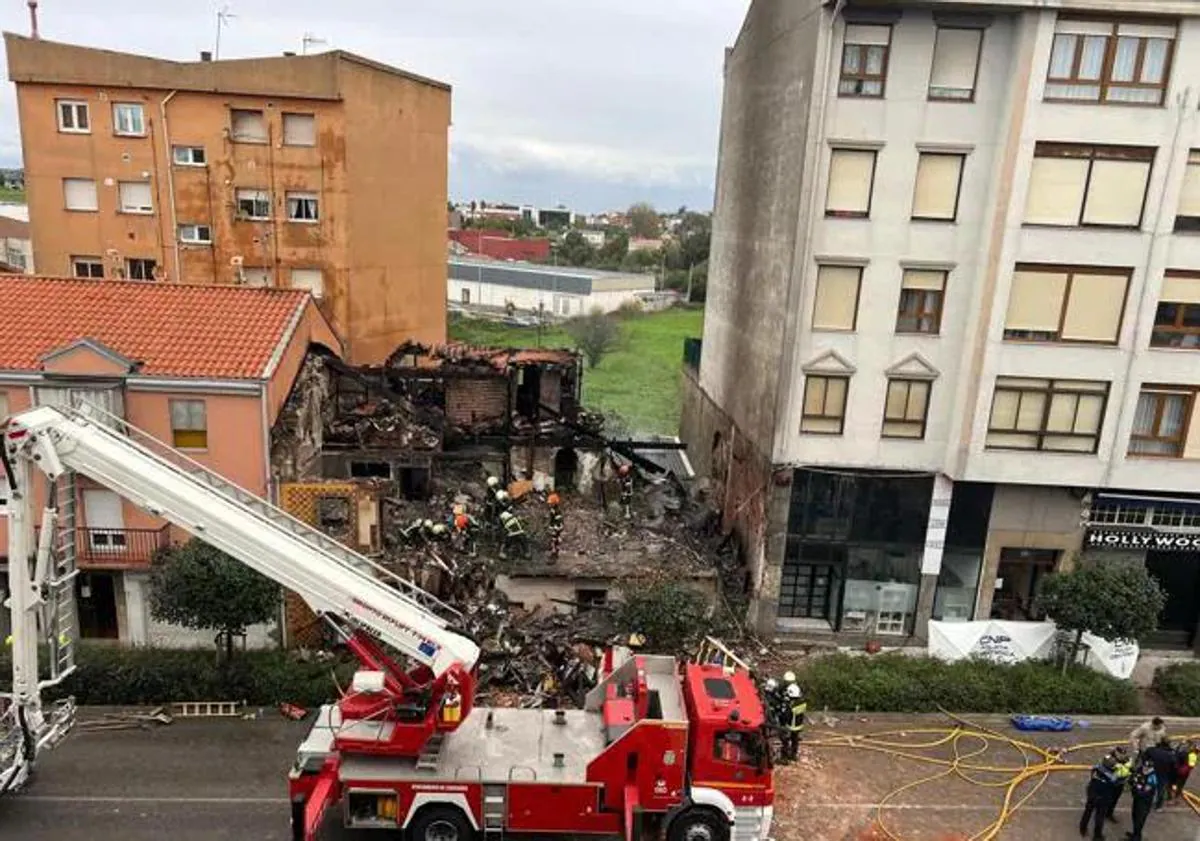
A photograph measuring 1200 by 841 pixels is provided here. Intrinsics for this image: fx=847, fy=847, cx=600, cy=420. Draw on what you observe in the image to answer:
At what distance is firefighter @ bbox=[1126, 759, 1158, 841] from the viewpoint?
48.1 feet

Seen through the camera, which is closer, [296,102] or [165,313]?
[165,313]

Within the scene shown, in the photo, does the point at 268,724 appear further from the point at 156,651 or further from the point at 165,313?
the point at 165,313

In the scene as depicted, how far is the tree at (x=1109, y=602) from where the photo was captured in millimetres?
19406

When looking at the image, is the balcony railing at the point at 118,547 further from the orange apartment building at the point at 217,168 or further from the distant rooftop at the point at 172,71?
the distant rooftop at the point at 172,71

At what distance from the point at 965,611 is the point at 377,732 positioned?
54.7ft

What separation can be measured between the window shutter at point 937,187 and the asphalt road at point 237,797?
1272 centimetres

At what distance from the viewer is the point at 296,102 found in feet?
100

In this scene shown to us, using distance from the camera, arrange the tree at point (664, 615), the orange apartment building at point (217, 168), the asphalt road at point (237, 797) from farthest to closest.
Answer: the orange apartment building at point (217, 168) → the tree at point (664, 615) → the asphalt road at point (237, 797)

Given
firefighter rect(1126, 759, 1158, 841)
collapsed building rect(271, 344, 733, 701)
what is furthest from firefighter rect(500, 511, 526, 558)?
firefighter rect(1126, 759, 1158, 841)

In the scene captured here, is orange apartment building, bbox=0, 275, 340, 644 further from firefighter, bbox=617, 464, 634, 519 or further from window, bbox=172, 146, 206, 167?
window, bbox=172, 146, 206, 167

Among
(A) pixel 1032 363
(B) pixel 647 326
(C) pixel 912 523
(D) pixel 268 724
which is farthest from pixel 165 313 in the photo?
(B) pixel 647 326

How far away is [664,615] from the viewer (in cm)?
1867

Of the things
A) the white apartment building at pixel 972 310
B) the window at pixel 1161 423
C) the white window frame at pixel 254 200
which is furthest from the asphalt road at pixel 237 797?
the white window frame at pixel 254 200

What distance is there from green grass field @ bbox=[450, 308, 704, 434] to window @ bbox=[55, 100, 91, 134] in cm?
2877
